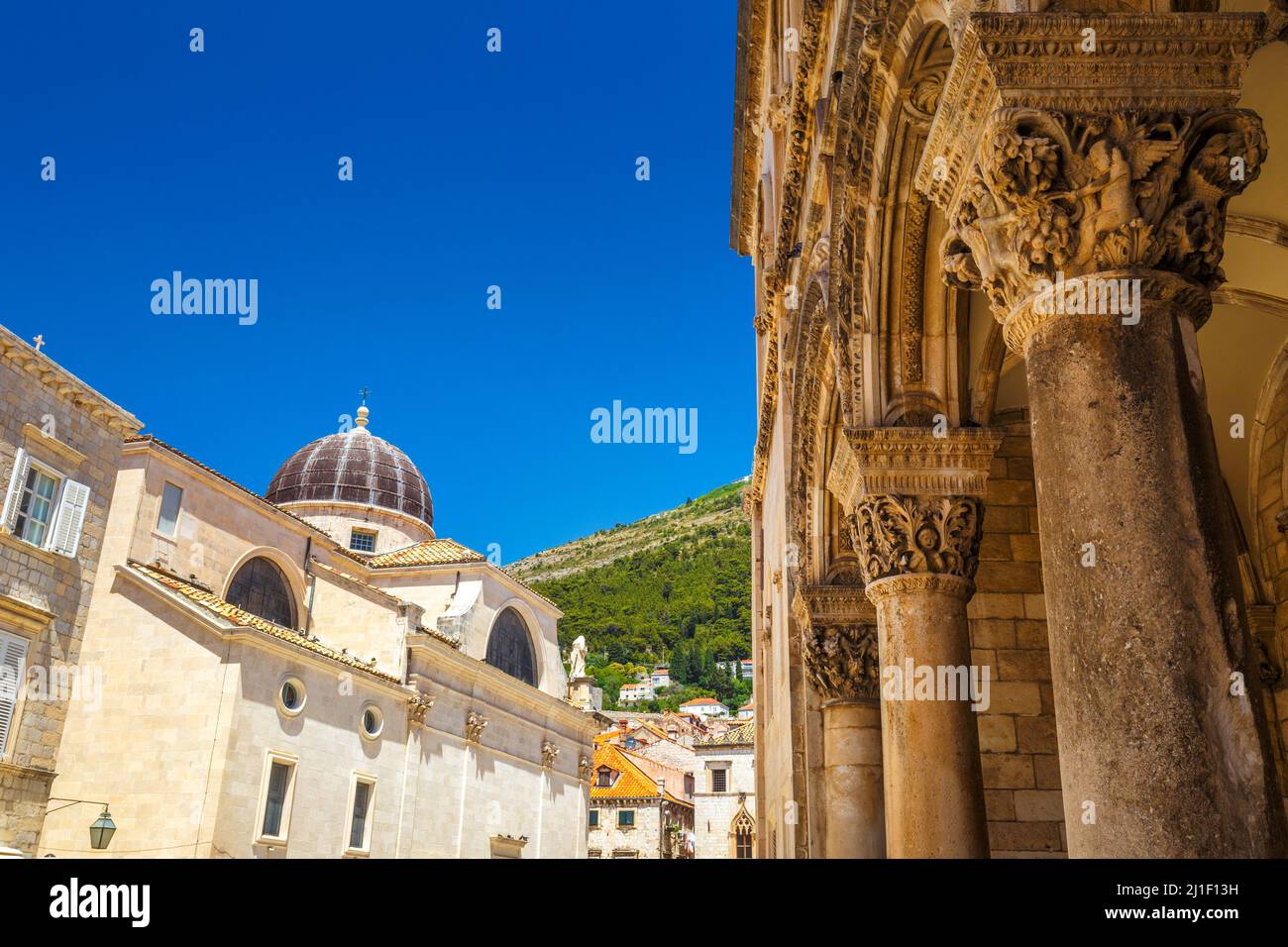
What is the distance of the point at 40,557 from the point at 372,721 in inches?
415

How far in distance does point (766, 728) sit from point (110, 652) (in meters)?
16.0

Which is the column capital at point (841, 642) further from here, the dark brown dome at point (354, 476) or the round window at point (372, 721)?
the dark brown dome at point (354, 476)

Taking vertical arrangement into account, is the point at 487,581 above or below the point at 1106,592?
above

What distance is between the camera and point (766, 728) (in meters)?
16.6

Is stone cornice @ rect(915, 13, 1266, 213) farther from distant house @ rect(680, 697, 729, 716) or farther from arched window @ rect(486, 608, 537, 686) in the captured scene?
distant house @ rect(680, 697, 729, 716)

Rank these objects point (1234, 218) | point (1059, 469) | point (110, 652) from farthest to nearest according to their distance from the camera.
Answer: point (110, 652)
point (1234, 218)
point (1059, 469)

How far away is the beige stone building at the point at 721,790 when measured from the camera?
60.8 metres

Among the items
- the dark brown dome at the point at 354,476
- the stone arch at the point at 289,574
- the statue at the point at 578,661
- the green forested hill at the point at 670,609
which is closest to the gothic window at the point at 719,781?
the statue at the point at 578,661

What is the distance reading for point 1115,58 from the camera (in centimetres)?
405

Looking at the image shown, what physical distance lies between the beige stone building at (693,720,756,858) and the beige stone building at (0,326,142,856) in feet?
144

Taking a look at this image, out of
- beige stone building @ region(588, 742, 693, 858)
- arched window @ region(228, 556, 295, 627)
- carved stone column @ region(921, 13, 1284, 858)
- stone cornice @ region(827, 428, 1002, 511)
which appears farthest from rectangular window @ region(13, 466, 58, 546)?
beige stone building @ region(588, 742, 693, 858)
